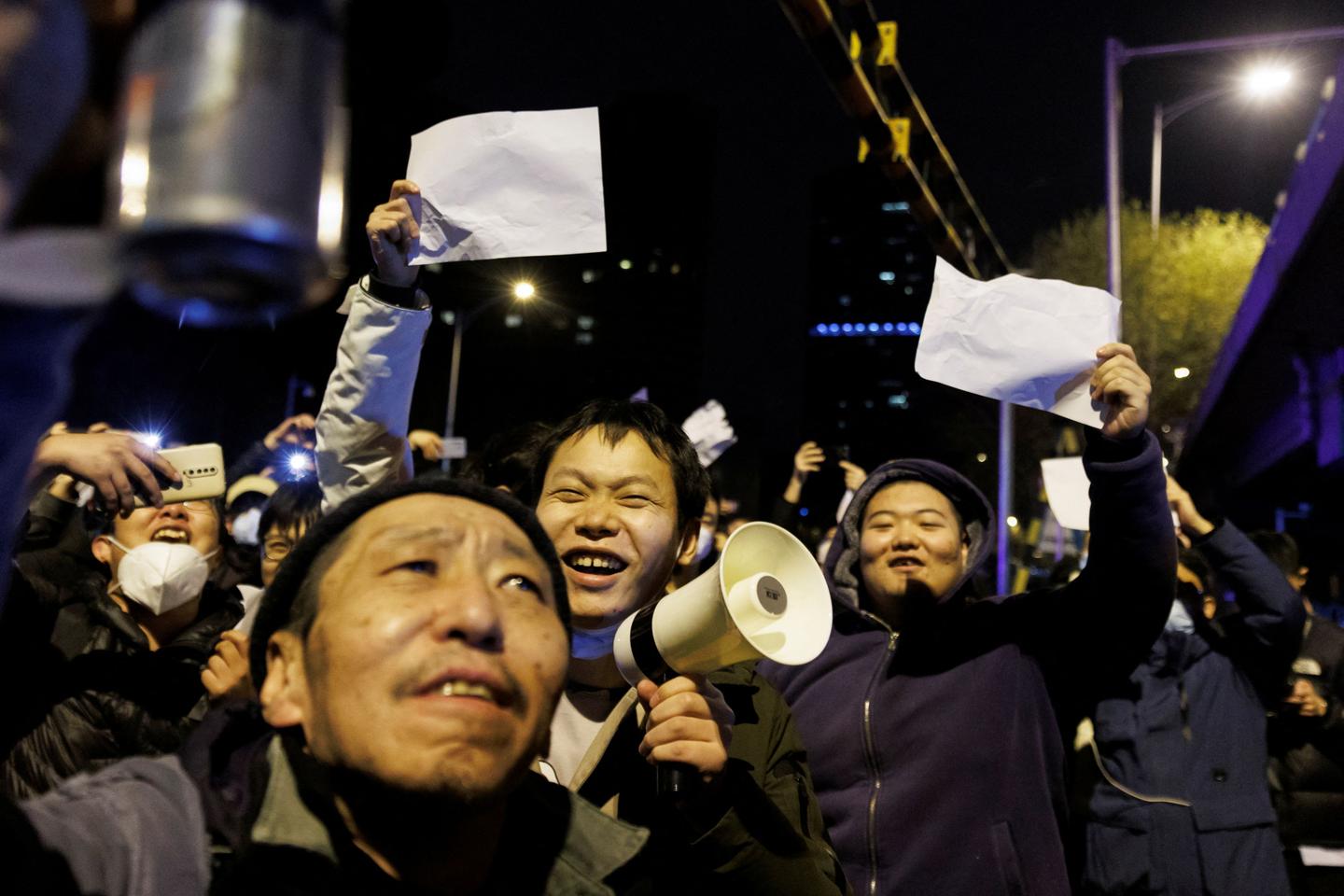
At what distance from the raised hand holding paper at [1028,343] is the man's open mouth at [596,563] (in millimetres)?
1134

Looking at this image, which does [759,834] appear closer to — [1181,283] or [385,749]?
[385,749]

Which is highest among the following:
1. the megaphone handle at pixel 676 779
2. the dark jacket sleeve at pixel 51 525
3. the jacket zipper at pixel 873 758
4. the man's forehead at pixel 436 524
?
the man's forehead at pixel 436 524

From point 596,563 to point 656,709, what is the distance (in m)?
0.59

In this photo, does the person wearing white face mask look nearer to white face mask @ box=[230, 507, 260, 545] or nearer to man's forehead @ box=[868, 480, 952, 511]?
man's forehead @ box=[868, 480, 952, 511]

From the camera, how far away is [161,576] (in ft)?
12.3

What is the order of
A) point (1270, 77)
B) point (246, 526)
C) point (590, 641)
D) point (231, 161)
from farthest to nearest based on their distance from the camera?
point (1270, 77)
point (246, 526)
point (590, 641)
point (231, 161)

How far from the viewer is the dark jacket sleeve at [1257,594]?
458 centimetres

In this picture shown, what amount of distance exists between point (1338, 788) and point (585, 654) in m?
4.76

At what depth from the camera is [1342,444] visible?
1206 centimetres

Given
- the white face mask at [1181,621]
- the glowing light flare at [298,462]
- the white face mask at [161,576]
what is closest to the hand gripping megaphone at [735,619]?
the white face mask at [161,576]

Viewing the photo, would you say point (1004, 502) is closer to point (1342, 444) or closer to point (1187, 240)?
point (1342, 444)

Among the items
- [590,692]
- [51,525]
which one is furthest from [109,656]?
[590,692]

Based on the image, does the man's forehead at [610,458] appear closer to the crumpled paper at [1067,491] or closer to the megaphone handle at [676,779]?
the megaphone handle at [676,779]

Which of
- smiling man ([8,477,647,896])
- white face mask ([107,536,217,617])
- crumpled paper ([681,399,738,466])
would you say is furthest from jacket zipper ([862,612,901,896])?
crumpled paper ([681,399,738,466])
